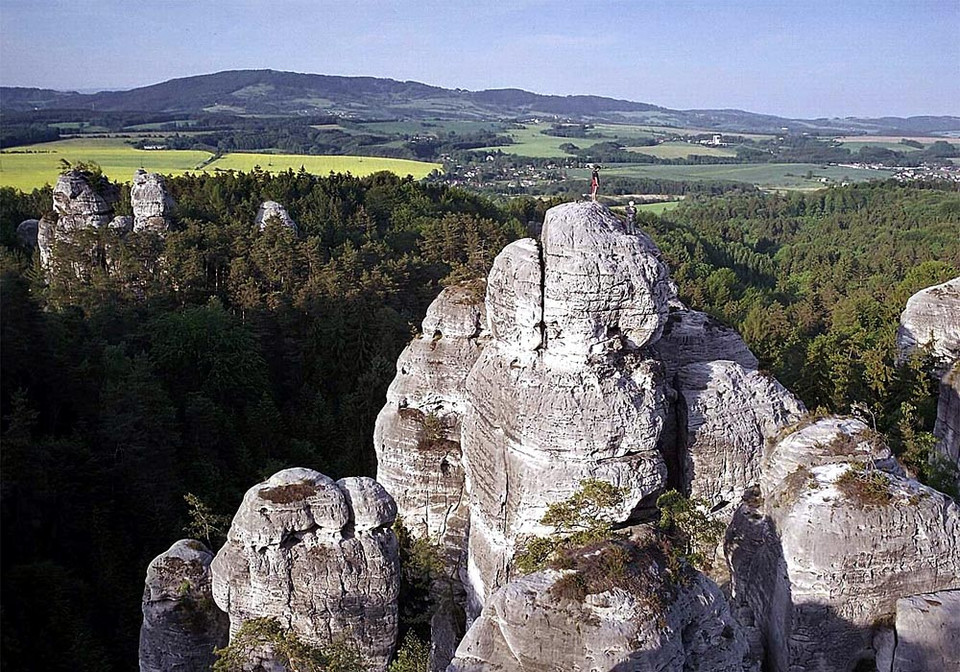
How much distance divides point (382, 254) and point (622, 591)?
44.7m

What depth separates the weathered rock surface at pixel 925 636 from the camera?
12.3 m

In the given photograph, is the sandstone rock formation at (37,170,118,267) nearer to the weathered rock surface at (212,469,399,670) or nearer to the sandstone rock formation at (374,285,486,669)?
the sandstone rock formation at (374,285,486,669)

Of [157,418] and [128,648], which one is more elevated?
[157,418]

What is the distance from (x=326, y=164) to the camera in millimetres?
112812

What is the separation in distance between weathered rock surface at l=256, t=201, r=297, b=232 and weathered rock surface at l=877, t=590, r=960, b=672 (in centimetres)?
4605

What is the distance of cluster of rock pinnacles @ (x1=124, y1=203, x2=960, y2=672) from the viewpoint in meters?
12.1

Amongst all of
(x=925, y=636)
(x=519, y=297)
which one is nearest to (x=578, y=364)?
(x=519, y=297)

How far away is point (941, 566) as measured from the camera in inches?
521

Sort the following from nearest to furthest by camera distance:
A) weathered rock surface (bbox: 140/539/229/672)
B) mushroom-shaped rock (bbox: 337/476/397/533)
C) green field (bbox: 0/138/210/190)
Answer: mushroom-shaped rock (bbox: 337/476/397/533), weathered rock surface (bbox: 140/539/229/672), green field (bbox: 0/138/210/190)

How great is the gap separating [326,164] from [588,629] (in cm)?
10800

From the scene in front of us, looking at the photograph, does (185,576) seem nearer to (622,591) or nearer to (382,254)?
(622,591)

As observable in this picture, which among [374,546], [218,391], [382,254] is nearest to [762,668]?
[374,546]

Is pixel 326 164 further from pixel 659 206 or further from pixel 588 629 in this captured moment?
pixel 588 629

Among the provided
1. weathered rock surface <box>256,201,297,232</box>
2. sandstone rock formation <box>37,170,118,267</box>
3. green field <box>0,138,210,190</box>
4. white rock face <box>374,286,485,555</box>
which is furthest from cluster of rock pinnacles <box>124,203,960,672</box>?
green field <box>0,138,210,190</box>
